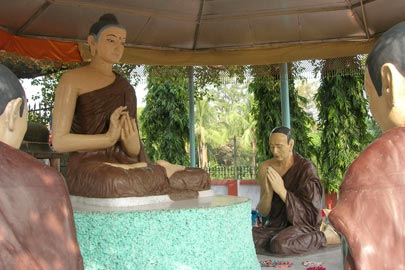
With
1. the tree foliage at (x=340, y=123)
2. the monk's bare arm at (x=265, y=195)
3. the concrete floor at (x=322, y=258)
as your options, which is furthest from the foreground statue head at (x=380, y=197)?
the tree foliage at (x=340, y=123)

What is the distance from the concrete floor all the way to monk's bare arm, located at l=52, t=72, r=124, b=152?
1.52m

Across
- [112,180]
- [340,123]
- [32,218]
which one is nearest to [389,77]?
[32,218]

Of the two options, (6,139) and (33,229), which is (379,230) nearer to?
(33,229)

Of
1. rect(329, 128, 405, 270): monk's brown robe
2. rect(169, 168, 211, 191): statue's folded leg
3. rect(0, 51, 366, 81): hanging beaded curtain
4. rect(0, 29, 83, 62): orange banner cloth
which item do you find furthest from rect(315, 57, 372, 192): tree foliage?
rect(329, 128, 405, 270): monk's brown robe

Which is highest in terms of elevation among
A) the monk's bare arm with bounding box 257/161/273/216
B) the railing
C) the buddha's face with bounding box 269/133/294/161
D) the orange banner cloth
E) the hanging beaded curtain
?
the orange banner cloth

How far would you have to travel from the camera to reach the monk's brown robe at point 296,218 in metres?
4.02

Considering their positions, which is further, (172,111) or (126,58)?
(172,111)

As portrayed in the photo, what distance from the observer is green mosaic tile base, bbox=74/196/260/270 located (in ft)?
7.70

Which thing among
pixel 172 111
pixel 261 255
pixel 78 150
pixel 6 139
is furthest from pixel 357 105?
pixel 6 139

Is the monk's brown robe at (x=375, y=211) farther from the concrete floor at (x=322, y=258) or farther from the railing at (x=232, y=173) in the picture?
the railing at (x=232, y=173)

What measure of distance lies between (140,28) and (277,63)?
5.50 ft

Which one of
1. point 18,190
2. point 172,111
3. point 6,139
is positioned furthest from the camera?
point 172,111

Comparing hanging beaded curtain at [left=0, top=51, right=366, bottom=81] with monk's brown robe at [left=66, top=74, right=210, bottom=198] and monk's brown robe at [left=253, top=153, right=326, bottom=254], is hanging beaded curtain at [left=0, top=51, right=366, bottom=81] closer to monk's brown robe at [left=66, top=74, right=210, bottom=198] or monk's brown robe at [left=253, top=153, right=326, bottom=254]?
monk's brown robe at [left=253, top=153, right=326, bottom=254]

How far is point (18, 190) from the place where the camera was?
130 centimetres
